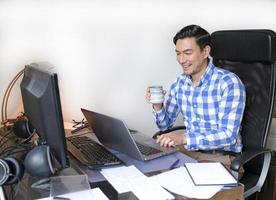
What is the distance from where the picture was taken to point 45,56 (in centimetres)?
222

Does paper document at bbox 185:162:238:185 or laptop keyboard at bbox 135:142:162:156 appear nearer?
paper document at bbox 185:162:238:185

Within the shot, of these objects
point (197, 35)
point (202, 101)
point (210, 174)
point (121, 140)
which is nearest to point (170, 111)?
point (202, 101)

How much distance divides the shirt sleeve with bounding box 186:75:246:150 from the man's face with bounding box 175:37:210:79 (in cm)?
16

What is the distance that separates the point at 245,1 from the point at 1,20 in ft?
5.19

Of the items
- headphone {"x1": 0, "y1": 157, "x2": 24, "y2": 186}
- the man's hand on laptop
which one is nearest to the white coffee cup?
the man's hand on laptop

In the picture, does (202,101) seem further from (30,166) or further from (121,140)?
(30,166)

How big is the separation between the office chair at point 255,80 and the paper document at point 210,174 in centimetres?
46

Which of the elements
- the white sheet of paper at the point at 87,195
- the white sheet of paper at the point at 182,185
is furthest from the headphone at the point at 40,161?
the white sheet of paper at the point at 182,185

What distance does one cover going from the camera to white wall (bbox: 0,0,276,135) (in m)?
2.17

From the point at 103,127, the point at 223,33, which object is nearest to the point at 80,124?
the point at 103,127

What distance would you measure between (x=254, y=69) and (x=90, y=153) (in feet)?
3.36

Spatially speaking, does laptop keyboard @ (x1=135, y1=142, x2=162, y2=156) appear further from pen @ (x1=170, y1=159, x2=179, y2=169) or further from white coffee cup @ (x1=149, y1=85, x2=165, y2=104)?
white coffee cup @ (x1=149, y1=85, x2=165, y2=104)

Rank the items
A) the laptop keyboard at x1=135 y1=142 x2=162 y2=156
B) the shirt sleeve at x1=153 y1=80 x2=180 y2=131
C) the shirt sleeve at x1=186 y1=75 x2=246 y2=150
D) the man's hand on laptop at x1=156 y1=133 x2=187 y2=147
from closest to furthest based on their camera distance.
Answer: the laptop keyboard at x1=135 y1=142 x2=162 y2=156 < the man's hand on laptop at x1=156 y1=133 x2=187 y2=147 < the shirt sleeve at x1=186 y1=75 x2=246 y2=150 < the shirt sleeve at x1=153 y1=80 x2=180 y2=131

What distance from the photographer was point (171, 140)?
159 centimetres
